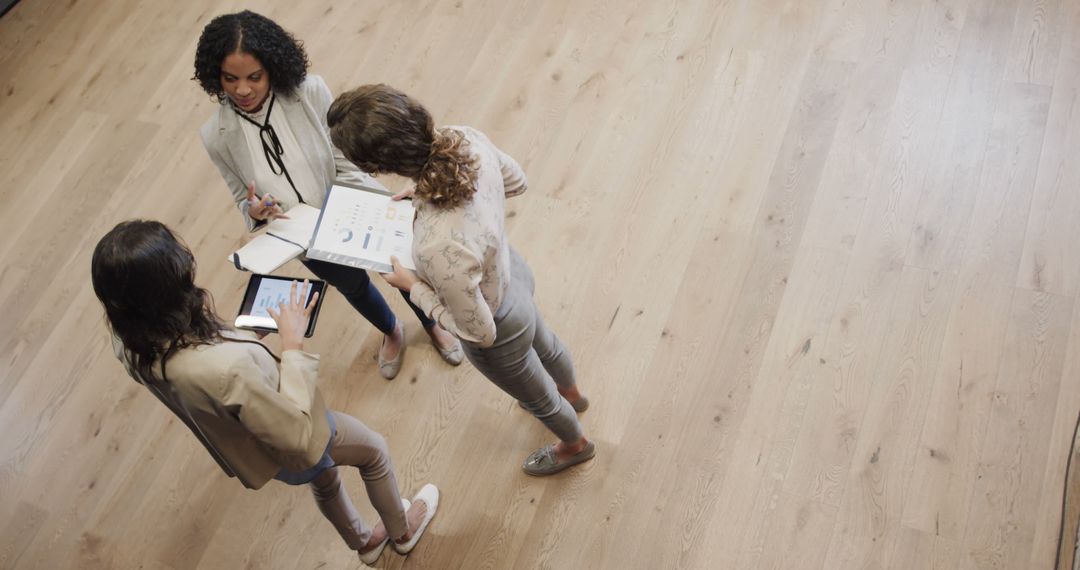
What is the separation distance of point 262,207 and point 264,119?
0.20 m

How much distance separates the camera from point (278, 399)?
156 cm

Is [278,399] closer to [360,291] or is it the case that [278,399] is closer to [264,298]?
[264,298]

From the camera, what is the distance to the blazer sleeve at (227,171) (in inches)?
77.9

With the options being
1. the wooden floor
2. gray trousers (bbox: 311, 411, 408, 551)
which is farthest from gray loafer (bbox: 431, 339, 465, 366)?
gray trousers (bbox: 311, 411, 408, 551)

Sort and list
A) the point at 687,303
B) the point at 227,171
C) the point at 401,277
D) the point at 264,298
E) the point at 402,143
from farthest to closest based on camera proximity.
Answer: the point at 687,303
the point at 227,171
the point at 264,298
the point at 401,277
the point at 402,143

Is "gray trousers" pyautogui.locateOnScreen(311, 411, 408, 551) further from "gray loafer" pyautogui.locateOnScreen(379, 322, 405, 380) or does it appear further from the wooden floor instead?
"gray loafer" pyautogui.locateOnScreen(379, 322, 405, 380)

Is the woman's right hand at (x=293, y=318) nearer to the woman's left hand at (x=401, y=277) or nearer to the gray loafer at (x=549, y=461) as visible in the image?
the woman's left hand at (x=401, y=277)

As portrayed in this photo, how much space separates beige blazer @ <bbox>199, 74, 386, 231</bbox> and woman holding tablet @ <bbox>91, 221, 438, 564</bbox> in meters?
0.38

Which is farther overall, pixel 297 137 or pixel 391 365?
pixel 391 365

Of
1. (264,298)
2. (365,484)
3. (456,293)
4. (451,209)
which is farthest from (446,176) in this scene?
(365,484)

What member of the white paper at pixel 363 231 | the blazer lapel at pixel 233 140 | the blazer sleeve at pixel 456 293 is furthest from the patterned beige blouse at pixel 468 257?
the blazer lapel at pixel 233 140

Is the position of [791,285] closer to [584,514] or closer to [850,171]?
[850,171]

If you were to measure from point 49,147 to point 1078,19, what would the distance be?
12.6 ft

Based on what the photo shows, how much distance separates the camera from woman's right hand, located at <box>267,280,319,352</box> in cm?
167
